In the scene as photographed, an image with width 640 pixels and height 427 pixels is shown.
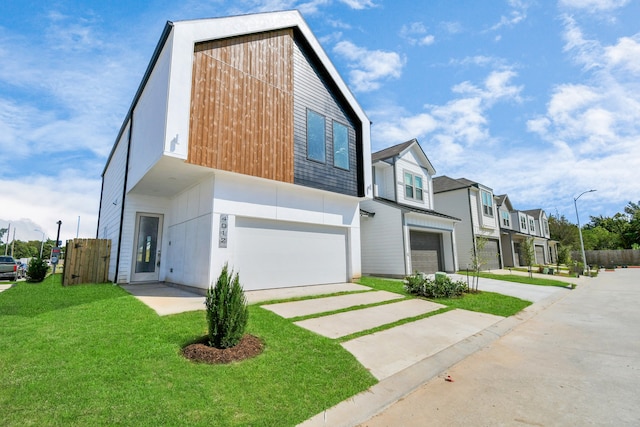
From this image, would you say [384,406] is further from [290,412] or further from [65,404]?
[65,404]

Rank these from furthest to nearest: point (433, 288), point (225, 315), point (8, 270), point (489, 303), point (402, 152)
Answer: point (402, 152) → point (8, 270) → point (433, 288) → point (489, 303) → point (225, 315)

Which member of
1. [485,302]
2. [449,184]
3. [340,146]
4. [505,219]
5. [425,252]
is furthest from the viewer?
[505,219]

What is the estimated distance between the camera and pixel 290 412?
2988mm

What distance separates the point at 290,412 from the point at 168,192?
10763 mm

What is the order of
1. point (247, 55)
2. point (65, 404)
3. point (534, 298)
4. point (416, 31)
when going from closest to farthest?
point (65, 404)
point (416, 31)
point (247, 55)
point (534, 298)

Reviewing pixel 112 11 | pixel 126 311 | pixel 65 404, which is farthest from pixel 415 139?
pixel 65 404

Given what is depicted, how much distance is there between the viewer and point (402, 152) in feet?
60.5

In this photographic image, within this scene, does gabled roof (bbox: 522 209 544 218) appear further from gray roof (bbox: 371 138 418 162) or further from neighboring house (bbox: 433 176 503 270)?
gray roof (bbox: 371 138 418 162)

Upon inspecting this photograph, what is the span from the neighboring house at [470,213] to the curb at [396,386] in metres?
17.4

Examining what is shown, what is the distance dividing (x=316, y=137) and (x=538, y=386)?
9.99 meters

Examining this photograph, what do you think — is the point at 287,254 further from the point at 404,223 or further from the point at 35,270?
the point at 35,270

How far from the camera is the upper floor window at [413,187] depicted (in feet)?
61.0

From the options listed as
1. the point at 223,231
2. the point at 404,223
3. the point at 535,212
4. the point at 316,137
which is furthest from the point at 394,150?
the point at 535,212

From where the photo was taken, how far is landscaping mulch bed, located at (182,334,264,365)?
4027mm
